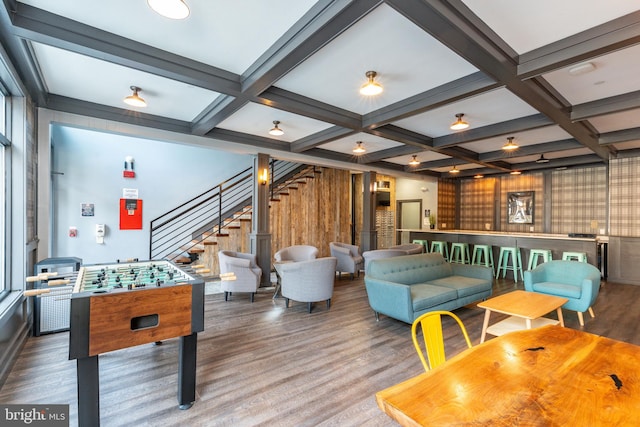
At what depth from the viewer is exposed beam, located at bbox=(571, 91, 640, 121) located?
12.3 feet

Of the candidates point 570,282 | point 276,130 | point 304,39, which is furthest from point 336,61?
point 570,282

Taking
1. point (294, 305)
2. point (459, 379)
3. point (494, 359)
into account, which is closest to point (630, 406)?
point (494, 359)

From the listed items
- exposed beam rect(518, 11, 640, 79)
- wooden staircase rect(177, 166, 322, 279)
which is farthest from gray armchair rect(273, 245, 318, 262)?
exposed beam rect(518, 11, 640, 79)

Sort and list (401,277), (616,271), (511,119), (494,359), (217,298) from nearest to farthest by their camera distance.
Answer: (494,359) < (401,277) < (511,119) < (217,298) < (616,271)

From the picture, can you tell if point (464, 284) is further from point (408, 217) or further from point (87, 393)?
point (408, 217)

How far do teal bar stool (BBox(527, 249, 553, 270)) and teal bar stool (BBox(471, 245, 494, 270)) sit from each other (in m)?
0.83

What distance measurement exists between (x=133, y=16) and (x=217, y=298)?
4.14m

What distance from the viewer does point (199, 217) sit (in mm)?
7473

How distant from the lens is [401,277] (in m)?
4.43

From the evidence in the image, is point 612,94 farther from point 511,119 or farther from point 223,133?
point 223,133

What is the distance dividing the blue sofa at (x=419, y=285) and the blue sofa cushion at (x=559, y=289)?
0.66 metres

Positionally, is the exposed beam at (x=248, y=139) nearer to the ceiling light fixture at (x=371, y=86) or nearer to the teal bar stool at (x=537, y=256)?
the ceiling light fixture at (x=371, y=86)

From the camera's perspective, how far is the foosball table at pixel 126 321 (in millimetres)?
1864

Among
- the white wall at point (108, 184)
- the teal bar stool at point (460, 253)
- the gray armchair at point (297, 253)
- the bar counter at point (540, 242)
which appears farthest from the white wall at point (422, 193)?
the white wall at point (108, 184)
